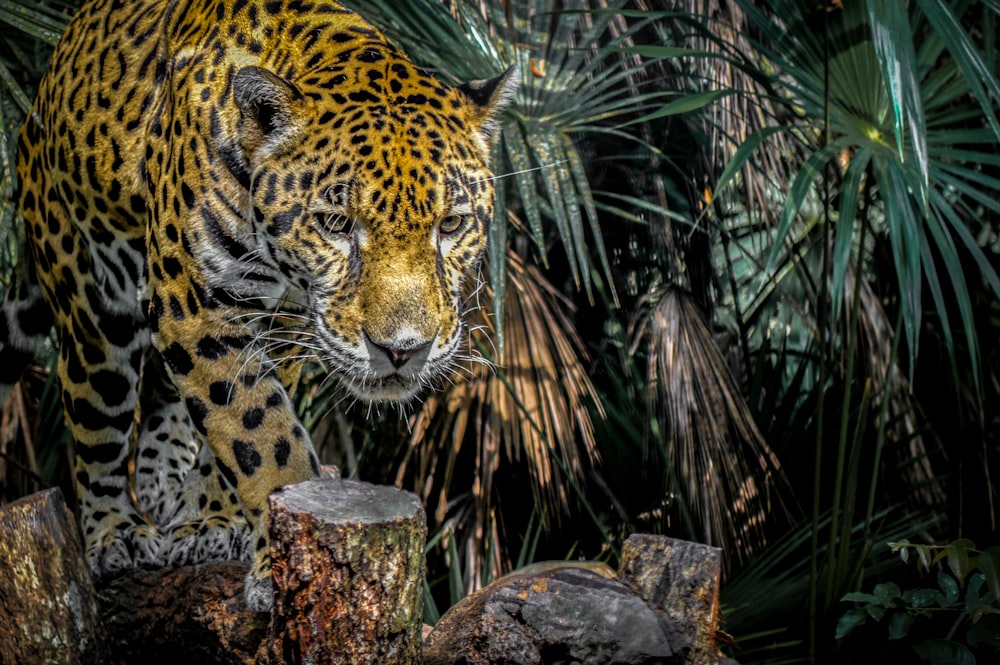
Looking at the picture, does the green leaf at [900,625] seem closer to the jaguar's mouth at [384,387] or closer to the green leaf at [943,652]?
the green leaf at [943,652]

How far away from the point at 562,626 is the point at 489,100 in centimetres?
156

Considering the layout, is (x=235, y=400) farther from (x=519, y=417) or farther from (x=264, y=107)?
(x=519, y=417)

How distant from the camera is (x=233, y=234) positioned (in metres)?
3.48

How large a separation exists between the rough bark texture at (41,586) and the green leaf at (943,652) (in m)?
2.74

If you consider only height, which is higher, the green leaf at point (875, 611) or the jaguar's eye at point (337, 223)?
the jaguar's eye at point (337, 223)

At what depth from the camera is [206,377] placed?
11.5 ft

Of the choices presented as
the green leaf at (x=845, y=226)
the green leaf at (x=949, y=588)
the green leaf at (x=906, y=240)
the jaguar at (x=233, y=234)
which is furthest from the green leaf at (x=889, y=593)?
the jaguar at (x=233, y=234)

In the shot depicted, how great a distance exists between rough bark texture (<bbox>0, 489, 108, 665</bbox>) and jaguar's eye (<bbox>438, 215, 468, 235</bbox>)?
3.96 feet

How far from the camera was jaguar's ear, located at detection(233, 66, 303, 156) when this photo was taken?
3299 millimetres

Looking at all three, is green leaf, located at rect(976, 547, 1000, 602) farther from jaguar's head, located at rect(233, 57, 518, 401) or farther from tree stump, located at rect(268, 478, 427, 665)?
tree stump, located at rect(268, 478, 427, 665)

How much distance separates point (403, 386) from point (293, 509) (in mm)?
609

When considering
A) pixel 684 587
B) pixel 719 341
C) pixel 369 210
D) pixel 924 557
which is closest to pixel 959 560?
pixel 924 557

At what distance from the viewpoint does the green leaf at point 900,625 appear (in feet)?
14.0

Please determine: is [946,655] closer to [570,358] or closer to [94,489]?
[570,358]
